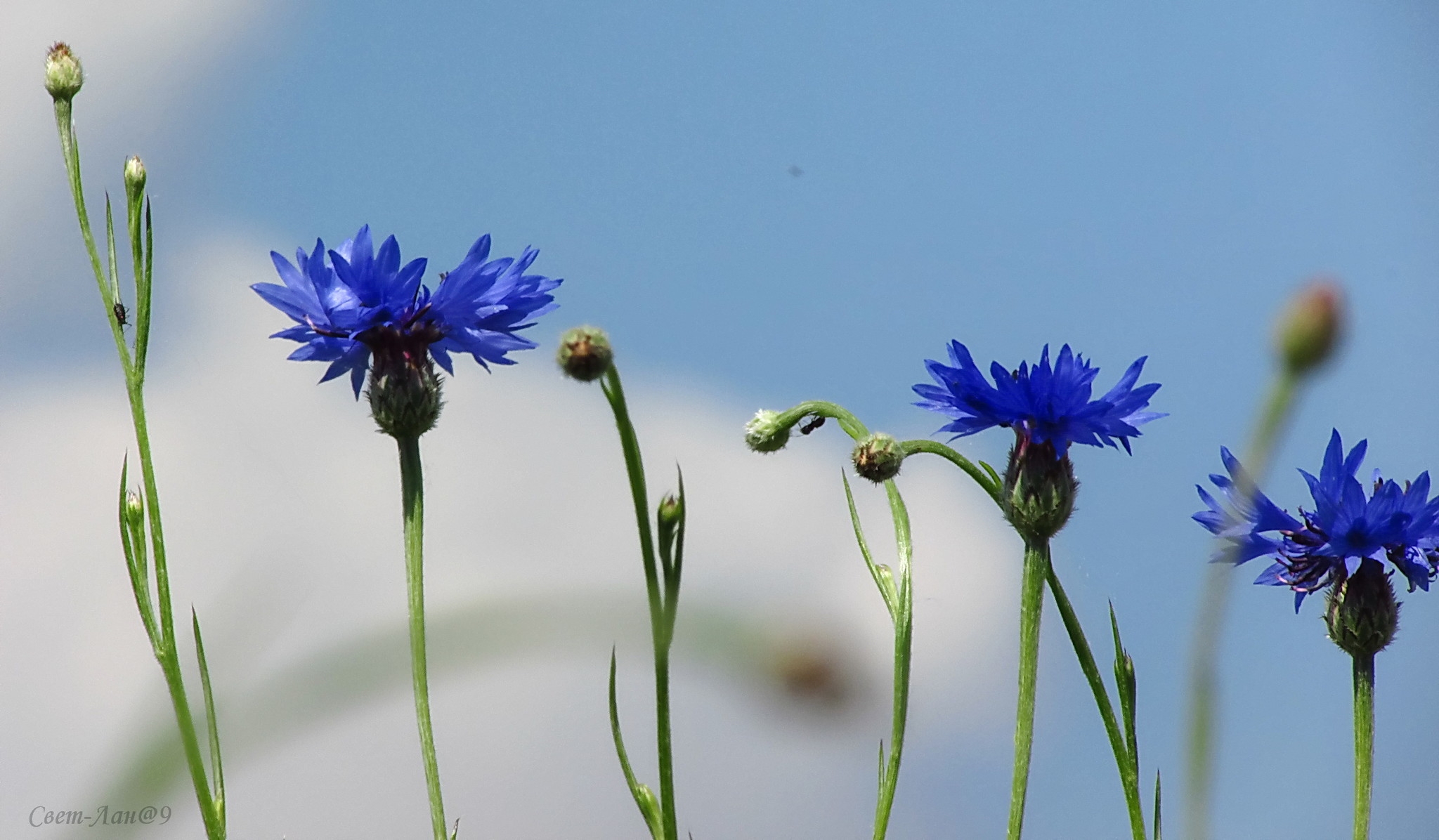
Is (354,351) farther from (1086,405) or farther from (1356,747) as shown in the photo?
(1356,747)

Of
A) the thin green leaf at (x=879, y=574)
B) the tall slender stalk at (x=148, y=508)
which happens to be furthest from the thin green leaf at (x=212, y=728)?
the thin green leaf at (x=879, y=574)

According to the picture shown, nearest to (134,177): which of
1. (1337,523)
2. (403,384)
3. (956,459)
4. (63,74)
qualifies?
(63,74)

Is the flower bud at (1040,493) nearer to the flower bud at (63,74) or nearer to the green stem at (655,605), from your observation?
the green stem at (655,605)

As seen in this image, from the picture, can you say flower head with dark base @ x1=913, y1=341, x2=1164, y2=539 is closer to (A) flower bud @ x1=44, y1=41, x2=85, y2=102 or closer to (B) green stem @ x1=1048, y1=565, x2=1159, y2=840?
(B) green stem @ x1=1048, y1=565, x2=1159, y2=840

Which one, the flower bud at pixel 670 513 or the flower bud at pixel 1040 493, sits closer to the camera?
the flower bud at pixel 670 513

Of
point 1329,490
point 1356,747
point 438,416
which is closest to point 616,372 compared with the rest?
point 438,416

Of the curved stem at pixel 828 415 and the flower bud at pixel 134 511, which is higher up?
the curved stem at pixel 828 415
